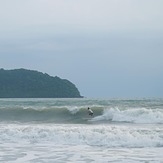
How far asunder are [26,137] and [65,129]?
1.55 m

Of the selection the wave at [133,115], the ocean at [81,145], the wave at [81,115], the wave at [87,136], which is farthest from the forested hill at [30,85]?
the ocean at [81,145]

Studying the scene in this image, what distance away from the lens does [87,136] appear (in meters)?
15.3

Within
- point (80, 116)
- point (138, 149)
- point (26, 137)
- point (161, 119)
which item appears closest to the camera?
point (138, 149)

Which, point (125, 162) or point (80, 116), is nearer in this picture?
point (125, 162)

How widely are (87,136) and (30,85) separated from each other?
78.5 meters

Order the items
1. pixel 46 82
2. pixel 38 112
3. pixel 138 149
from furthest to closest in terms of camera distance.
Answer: pixel 46 82 → pixel 38 112 → pixel 138 149

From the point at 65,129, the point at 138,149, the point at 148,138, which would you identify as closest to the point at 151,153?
the point at 138,149

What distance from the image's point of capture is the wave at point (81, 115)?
77.1ft

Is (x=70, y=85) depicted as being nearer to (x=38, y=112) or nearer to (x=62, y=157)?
(x=38, y=112)

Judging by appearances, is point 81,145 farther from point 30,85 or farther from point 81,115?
point 30,85

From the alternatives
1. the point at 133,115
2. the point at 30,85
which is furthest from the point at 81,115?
the point at 30,85

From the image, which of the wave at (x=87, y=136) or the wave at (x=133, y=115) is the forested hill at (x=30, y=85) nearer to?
the wave at (x=133, y=115)

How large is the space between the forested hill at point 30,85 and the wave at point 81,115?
199 ft

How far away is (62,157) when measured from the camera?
11602 mm
